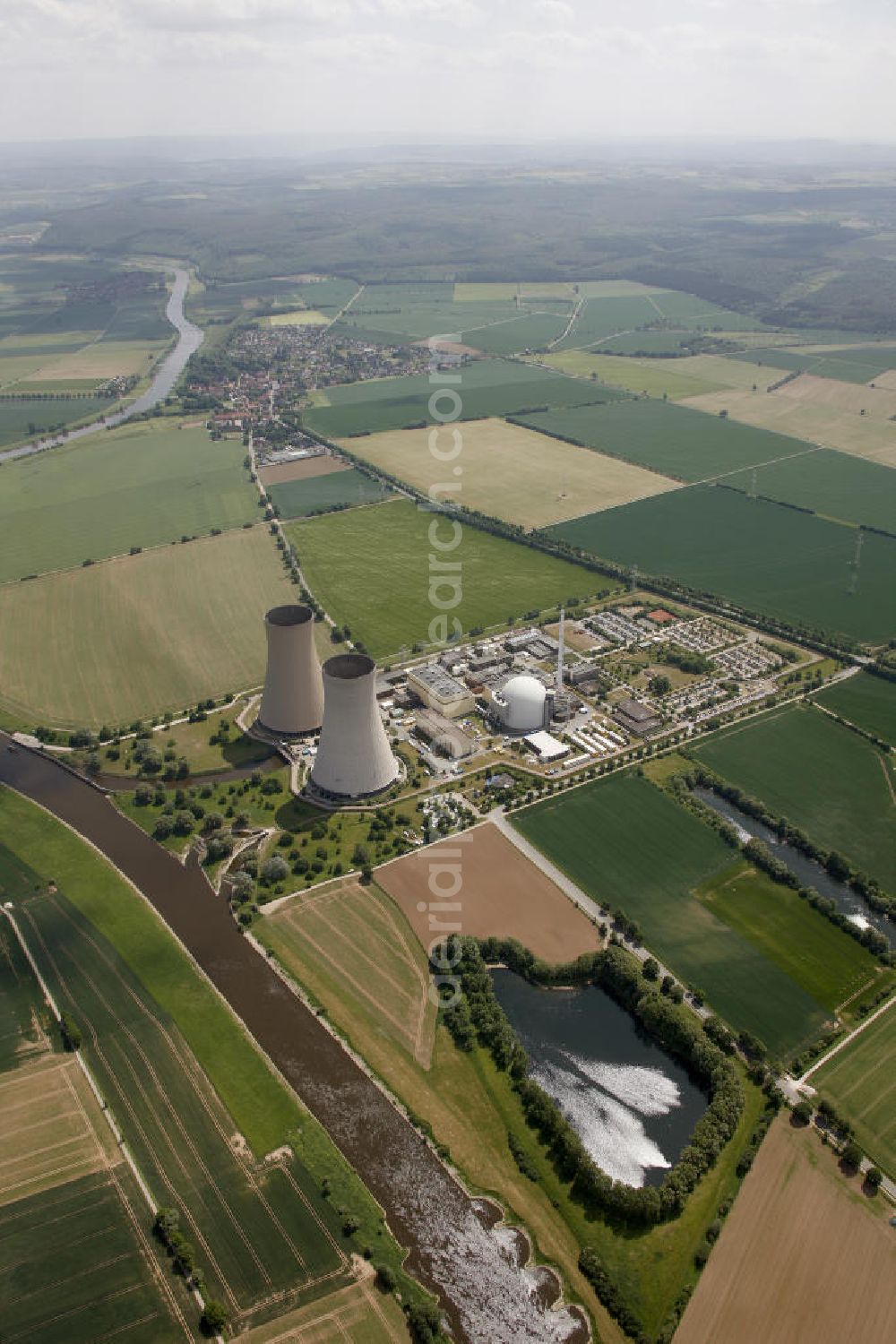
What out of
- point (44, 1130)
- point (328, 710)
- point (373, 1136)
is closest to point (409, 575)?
point (328, 710)

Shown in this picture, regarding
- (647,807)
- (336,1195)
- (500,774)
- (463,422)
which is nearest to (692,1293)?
(336,1195)

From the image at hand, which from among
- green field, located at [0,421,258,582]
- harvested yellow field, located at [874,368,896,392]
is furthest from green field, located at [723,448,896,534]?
green field, located at [0,421,258,582]

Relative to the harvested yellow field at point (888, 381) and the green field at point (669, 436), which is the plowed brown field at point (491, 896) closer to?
the green field at point (669, 436)

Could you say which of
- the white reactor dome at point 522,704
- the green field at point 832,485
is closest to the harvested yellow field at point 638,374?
the green field at point 832,485

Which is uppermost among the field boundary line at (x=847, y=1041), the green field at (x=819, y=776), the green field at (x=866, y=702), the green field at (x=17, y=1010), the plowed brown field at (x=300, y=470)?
the plowed brown field at (x=300, y=470)

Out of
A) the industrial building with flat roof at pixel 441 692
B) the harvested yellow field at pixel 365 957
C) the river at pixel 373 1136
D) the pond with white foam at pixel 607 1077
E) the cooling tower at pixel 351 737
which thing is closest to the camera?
the river at pixel 373 1136

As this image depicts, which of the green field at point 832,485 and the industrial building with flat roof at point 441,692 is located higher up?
the green field at point 832,485

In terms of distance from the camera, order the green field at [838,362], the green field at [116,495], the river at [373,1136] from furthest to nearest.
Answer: the green field at [838,362]
the green field at [116,495]
the river at [373,1136]
